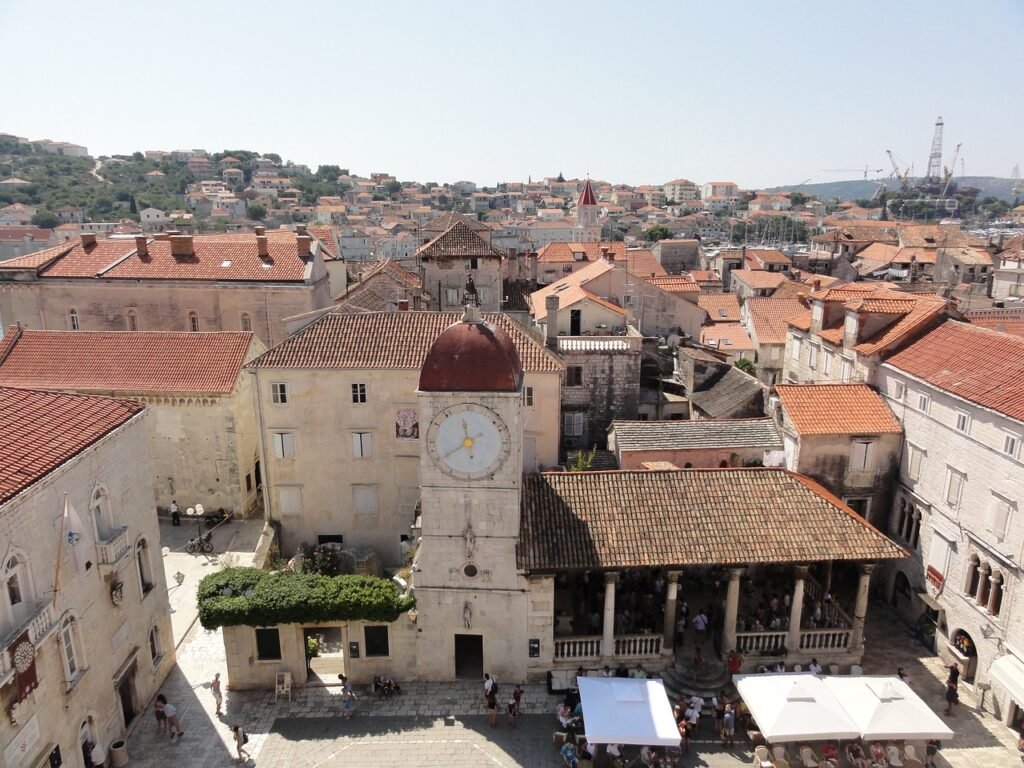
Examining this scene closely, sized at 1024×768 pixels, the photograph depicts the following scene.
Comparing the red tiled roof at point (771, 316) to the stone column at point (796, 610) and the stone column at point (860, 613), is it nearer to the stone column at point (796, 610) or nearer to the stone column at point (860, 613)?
the stone column at point (860, 613)

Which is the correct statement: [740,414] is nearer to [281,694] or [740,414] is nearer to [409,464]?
[409,464]

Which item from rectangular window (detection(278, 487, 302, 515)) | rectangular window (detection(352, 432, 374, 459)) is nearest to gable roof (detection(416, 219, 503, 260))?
rectangular window (detection(352, 432, 374, 459))

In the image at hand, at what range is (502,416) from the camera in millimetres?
22875

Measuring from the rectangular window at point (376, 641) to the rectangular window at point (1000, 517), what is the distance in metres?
20.6

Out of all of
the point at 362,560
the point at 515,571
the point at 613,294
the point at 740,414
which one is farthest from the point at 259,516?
the point at 613,294

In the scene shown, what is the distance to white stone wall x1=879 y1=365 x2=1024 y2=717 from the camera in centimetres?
2295

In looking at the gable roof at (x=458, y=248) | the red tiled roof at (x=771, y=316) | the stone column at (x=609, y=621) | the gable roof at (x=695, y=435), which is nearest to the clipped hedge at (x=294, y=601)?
the stone column at (x=609, y=621)

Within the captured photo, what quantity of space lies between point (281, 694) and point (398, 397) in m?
12.8

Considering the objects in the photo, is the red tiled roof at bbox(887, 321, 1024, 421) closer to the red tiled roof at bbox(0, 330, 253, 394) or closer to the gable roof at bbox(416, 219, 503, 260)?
the gable roof at bbox(416, 219, 503, 260)

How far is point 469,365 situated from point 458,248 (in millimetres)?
28047

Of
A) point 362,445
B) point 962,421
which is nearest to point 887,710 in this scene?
point 962,421

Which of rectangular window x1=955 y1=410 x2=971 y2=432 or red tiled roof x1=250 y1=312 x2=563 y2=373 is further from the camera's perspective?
red tiled roof x1=250 y1=312 x2=563 y2=373

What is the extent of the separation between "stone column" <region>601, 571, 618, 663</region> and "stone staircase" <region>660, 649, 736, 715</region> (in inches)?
81.1

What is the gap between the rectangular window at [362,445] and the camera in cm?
3241
